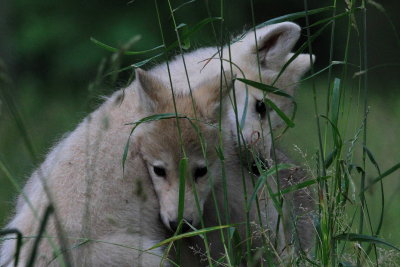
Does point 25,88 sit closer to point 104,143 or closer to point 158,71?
point 158,71

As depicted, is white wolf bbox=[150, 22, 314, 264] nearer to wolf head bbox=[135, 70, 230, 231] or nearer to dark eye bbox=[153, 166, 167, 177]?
wolf head bbox=[135, 70, 230, 231]

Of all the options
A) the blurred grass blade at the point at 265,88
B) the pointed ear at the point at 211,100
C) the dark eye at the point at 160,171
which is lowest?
the dark eye at the point at 160,171

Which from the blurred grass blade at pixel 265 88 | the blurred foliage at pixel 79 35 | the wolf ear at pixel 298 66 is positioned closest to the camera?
the blurred grass blade at pixel 265 88

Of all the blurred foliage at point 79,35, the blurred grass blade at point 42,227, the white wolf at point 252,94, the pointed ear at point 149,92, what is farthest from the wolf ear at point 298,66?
the blurred foliage at point 79,35

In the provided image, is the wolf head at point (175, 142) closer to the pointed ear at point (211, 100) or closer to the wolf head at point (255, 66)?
the pointed ear at point (211, 100)

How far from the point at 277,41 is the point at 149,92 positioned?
0.97 metres

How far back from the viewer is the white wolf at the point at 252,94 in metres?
4.18

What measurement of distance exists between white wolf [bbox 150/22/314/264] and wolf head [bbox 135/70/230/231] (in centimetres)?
14

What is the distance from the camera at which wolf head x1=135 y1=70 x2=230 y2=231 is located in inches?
156

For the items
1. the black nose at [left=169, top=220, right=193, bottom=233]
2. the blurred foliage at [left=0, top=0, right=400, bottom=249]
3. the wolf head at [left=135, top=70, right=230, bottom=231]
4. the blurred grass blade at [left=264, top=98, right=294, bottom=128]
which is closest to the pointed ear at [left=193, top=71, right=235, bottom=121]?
the wolf head at [left=135, top=70, right=230, bottom=231]

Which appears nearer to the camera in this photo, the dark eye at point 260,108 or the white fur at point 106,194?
the white fur at point 106,194

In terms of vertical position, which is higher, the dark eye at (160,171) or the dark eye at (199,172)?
the dark eye at (160,171)

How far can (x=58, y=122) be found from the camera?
27.1 ft

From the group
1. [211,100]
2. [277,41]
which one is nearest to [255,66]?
[277,41]
